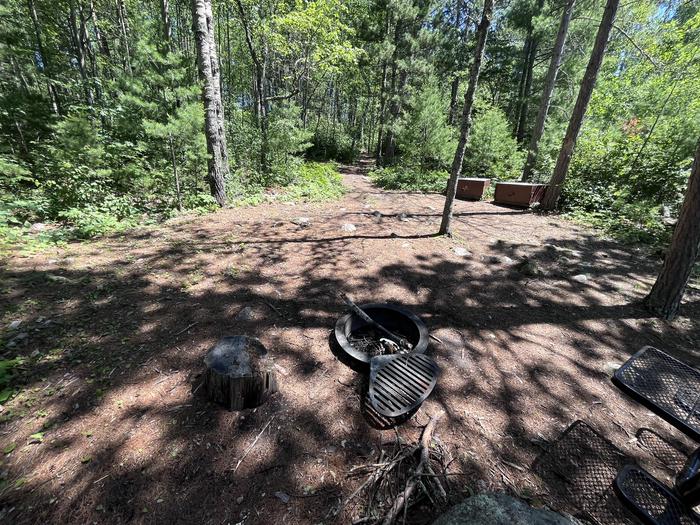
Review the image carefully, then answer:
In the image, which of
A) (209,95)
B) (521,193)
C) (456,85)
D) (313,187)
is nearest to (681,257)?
(521,193)

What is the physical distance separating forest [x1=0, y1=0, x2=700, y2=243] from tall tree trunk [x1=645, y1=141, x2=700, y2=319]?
337 centimetres

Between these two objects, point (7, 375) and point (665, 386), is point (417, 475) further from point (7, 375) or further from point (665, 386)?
point (7, 375)

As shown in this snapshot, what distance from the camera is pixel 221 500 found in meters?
1.48

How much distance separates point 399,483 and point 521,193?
8684 mm

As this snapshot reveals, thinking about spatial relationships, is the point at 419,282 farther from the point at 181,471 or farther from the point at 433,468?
the point at 181,471

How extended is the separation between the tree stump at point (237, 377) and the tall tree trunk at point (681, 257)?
4.48m

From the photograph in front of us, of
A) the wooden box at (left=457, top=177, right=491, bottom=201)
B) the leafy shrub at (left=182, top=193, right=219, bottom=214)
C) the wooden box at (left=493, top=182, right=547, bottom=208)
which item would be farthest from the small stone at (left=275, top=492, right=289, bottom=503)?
the wooden box at (left=457, top=177, right=491, bottom=201)

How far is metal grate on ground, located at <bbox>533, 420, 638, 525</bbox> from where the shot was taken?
1.54 meters

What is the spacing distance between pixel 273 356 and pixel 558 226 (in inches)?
288

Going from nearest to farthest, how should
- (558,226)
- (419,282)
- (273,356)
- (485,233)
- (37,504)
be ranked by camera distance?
(37,504), (273,356), (419,282), (485,233), (558,226)

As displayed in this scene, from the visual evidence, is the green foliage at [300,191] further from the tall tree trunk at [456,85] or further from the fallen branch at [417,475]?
the tall tree trunk at [456,85]

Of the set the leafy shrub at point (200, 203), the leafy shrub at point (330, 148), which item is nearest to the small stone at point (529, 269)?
the leafy shrub at point (200, 203)

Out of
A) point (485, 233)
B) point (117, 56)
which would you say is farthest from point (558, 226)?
point (117, 56)

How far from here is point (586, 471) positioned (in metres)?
1.73
